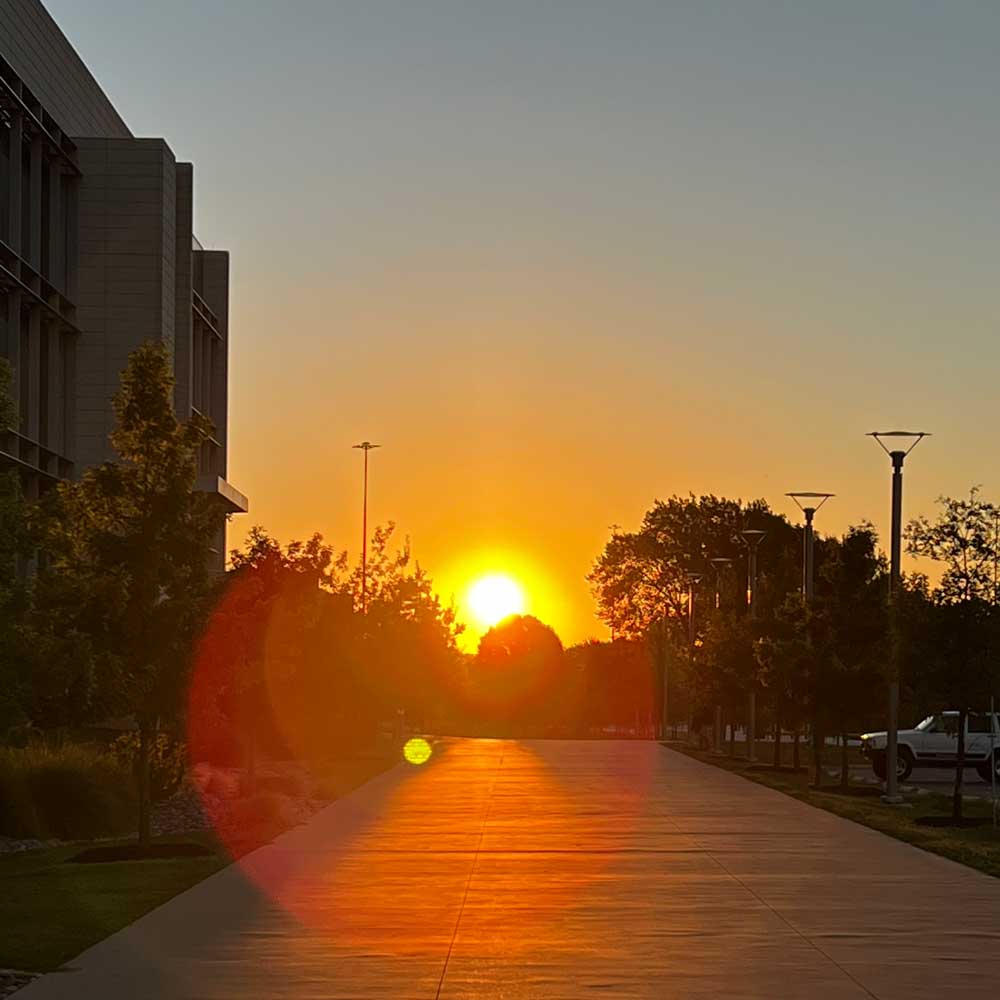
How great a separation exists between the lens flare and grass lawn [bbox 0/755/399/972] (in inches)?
1389

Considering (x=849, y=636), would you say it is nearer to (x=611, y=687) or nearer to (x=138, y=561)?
(x=138, y=561)

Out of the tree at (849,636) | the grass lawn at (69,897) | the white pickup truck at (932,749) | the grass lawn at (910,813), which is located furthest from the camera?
the white pickup truck at (932,749)

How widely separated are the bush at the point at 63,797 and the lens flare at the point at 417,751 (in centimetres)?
2807

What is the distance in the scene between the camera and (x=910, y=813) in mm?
36781

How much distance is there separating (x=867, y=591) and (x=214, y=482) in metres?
28.0

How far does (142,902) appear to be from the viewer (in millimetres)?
19953

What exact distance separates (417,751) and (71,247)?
2439 centimetres

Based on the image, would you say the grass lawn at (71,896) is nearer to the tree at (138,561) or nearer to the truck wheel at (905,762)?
the tree at (138,561)

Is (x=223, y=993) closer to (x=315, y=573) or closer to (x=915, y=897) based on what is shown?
(x=915, y=897)

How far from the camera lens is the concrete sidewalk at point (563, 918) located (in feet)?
48.0

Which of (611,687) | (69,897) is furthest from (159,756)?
(611,687)

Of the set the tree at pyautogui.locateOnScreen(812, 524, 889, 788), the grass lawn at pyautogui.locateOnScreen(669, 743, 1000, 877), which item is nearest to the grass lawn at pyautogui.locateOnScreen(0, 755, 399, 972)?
the grass lawn at pyautogui.locateOnScreen(669, 743, 1000, 877)

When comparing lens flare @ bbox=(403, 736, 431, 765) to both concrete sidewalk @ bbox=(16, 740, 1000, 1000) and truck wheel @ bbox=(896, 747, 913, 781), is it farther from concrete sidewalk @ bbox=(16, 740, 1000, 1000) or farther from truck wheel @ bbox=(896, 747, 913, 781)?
concrete sidewalk @ bbox=(16, 740, 1000, 1000)

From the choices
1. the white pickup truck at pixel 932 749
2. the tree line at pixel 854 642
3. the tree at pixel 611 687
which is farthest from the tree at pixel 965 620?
the tree at pixel 611 687
